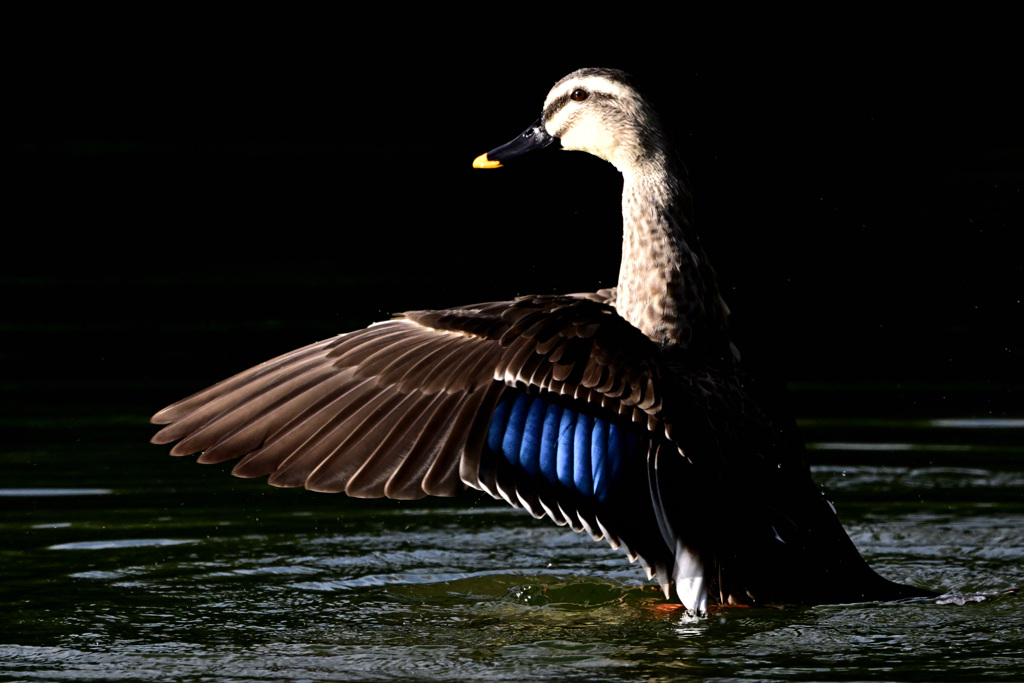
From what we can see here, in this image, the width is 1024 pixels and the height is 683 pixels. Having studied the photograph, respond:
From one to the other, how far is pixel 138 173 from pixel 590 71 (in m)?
8.26

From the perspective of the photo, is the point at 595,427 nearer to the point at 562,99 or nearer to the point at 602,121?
the point at 602,121

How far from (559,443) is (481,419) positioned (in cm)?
29

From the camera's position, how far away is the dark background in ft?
35.3

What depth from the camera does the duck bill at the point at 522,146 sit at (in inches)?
299

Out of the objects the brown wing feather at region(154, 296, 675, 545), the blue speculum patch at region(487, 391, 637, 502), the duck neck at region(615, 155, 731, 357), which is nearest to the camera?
the brown wing feather at region(154, 296, 675, 545)

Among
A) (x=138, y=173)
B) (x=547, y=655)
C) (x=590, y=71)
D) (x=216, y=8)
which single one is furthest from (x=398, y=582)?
(x=216, y=8)

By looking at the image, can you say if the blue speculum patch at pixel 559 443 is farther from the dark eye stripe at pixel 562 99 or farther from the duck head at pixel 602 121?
the dark eye stripe at pixel 562 99

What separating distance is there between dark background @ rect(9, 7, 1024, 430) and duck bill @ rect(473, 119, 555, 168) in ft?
8.24

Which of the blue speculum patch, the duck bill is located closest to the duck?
the blue speculum patch

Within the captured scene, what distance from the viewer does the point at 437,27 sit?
53.8ft

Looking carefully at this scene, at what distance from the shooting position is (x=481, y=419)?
6082 millimetres

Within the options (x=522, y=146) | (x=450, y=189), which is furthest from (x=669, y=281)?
(x=450, y=189)

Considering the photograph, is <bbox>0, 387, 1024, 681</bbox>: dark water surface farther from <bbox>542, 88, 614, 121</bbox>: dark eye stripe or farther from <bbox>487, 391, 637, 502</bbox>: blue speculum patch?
<bbox>542, 88, 614, 121</bbox>: dark eye stripe

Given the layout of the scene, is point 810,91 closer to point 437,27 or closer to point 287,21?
point 437,27
